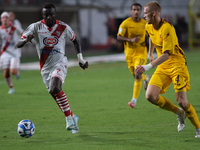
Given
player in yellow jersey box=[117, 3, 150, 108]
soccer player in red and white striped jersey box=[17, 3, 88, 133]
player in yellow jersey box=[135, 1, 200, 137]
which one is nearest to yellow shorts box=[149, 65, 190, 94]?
player in yellow jersey box=[135, 1, 200, 137]

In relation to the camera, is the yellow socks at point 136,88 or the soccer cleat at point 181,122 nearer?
the soccer cleat at point 181,122

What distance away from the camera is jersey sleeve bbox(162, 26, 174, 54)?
513cm

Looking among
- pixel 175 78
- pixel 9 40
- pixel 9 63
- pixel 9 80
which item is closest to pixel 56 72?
pixel 175 78

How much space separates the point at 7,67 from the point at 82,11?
23.4 metres

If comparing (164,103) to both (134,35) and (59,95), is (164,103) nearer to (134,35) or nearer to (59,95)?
(59,95)

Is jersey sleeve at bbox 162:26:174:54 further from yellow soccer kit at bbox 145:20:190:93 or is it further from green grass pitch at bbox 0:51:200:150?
green grass pitch at bbox 0:51:200:150

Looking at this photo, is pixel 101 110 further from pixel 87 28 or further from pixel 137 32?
pixel 87 28

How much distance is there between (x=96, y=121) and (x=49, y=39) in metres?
1.87

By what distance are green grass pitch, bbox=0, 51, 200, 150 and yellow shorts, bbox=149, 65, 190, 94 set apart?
788 mm

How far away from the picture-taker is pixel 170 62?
5445 millimetres

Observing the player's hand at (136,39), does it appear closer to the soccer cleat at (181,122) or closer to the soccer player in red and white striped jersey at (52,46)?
the soccer player in red and white striped jersey at (52,46)

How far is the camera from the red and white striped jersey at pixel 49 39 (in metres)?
5.88

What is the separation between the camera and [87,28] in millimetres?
33219

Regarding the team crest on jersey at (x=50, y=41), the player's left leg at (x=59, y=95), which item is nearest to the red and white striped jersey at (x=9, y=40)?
the team crest on jersey at (x=50, y=41)
